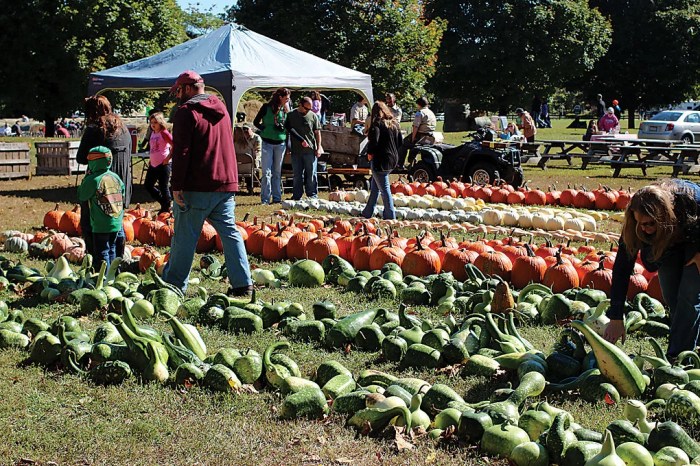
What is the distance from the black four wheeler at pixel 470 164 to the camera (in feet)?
55.7

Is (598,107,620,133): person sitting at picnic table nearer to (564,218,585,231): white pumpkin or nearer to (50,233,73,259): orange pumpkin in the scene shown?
(564,218,585,231): white pumpkin

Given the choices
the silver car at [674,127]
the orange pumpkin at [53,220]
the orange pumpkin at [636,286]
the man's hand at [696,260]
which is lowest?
the orange pumpkin at [636,286]

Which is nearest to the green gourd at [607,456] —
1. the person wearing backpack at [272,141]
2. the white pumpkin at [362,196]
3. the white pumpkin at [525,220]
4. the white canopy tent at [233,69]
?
the white pumpkin at [525,220]

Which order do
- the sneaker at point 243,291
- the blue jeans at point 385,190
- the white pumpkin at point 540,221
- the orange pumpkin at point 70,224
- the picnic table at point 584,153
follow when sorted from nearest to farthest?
the sneaker at point 243,291, the orange pumpkin at point 70,224, the white pumpkin at point 540,221, the blue jeans at point 385,190, the picnic table at point 584,153

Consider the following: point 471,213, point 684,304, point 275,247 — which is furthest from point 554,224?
point 684,304

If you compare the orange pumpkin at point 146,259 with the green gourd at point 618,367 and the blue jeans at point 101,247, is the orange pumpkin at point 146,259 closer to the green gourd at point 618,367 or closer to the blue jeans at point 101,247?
the blue jeans at point 101,247

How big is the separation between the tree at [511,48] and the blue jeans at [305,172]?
119 ft

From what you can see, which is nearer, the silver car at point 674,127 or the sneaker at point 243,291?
the sneaker at point 243,291

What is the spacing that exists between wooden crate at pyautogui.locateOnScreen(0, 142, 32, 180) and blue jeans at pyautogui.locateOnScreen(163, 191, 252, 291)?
13304mm

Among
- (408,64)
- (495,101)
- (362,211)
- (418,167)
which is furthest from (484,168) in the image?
(495,101)

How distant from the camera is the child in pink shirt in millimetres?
13125

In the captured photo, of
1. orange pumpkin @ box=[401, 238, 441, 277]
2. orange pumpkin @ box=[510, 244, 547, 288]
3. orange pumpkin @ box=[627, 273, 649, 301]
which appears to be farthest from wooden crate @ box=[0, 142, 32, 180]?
orange pumpkin @ box=[627, 273, 649, 301]

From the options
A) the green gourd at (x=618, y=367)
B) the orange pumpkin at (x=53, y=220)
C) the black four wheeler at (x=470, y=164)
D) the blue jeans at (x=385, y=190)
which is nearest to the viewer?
the green gourd at (x=618, y=367)

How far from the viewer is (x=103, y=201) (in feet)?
25.6
